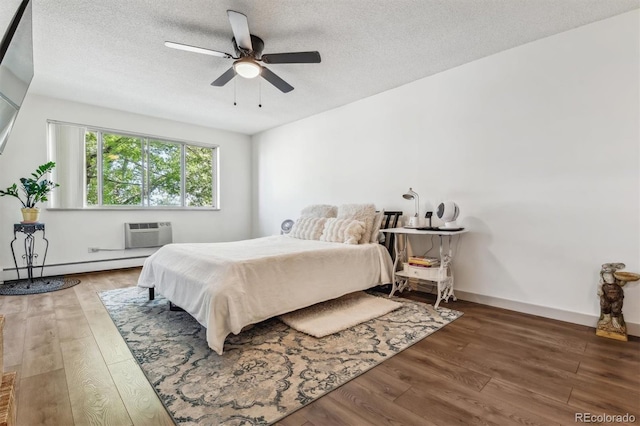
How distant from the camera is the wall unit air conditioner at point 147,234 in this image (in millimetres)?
4816

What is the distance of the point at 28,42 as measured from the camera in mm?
1585

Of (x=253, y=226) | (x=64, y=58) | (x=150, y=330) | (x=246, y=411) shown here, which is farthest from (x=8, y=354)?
(x=253, y=226)

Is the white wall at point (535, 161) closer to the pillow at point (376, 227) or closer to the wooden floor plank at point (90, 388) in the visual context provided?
the pillow at point (376, 227)

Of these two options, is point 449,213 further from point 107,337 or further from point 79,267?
point 79,267

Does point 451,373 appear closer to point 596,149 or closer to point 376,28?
point 596,149

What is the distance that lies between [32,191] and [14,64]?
132 inches

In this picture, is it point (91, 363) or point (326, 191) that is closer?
point (91, 363)

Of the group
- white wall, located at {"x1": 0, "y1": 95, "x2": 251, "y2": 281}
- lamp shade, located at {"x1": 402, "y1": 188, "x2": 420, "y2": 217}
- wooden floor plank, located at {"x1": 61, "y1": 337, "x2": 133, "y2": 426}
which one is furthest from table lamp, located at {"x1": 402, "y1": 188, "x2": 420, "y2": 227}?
white wall, located at {"x1": 0, "y1": 95, "x2": 251, "y2": 281}

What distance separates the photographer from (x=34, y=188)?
3764mm

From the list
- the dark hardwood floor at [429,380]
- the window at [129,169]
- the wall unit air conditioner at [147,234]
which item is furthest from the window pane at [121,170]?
the dark hardwood floor at [429,380]

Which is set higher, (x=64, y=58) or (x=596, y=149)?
(x=64, y=58)

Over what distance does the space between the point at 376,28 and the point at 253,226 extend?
475 cm

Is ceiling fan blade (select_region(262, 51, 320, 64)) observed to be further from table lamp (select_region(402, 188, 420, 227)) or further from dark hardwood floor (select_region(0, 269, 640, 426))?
dark hardwood floor (select_region(0, 269, 640, 426))

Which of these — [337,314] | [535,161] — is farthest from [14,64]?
[535,161]
